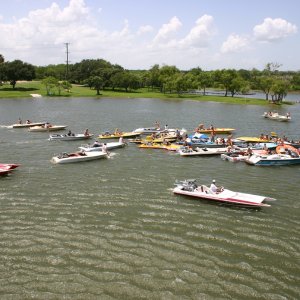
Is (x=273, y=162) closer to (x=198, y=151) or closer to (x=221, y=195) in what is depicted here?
(x=198, y=151)

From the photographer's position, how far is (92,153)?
49.7m

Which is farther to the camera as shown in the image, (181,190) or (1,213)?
(181,190)

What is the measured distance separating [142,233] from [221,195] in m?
9.19

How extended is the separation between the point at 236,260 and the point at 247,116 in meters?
82.4

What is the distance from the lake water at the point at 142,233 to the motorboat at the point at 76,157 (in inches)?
56.9

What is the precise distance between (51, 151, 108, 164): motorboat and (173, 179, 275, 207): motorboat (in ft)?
54.7

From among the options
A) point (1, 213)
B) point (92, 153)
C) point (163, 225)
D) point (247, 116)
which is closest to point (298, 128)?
point (247, 116)

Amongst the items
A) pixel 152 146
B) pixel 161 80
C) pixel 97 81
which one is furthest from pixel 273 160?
pixel 161 80

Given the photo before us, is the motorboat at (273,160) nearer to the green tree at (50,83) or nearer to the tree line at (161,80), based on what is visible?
Answer: the tree line at (161,80)

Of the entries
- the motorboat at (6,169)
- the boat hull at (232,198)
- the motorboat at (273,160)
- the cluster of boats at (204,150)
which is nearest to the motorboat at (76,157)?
the cluster of boats at (204,150)

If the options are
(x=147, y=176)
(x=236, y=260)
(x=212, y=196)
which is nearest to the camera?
(x=236, y=260)

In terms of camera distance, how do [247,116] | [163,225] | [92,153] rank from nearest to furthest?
[163,225] → [92,153] → [247,116]

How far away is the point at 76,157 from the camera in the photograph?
156ft

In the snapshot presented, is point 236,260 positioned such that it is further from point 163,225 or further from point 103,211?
point 103,211
